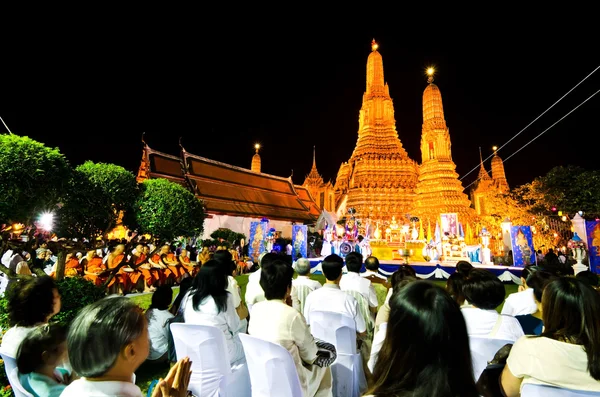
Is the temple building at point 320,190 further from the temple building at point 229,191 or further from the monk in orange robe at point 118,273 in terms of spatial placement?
the monk in orange robe at point 118,273

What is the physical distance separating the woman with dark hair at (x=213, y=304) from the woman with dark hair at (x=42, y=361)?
114 centimetres

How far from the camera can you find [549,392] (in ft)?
4.41

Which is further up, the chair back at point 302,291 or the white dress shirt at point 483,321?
the white dress shirt at point 483,321

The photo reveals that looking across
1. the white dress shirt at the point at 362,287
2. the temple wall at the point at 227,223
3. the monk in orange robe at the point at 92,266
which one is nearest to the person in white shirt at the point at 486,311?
the white dress shirt at the point at 362,287

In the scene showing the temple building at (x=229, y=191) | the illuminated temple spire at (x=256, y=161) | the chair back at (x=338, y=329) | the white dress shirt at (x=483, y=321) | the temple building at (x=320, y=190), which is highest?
the illuminated temple spire at (x=256, y=161)

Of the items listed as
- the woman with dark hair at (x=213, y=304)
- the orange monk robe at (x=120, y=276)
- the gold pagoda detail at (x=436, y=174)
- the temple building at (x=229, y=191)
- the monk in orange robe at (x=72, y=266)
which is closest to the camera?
the woman with dark hair at (x=213, y=304)

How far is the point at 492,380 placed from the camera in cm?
159

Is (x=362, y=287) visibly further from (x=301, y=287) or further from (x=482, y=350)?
(x=482, y=350)

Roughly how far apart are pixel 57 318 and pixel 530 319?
4662mm

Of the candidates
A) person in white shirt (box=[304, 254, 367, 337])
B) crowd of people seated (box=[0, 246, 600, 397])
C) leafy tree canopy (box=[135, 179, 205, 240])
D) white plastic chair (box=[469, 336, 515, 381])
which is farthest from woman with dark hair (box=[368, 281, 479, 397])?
leafy tree canopy (box=[135, 179, 205, 240])

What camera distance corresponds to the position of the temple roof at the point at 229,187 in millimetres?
18328

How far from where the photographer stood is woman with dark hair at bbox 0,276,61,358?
6.60 ft

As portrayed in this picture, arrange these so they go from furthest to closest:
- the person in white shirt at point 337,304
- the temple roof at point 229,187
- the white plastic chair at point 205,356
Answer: the temple roof at point 229,187 → the person in white shirt at point 337,304 → the white plastic chair at point 205,356

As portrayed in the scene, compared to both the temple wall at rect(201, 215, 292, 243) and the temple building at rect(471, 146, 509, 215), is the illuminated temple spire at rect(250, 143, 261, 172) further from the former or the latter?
the temple building at rect(471, 146, 509, 215)
